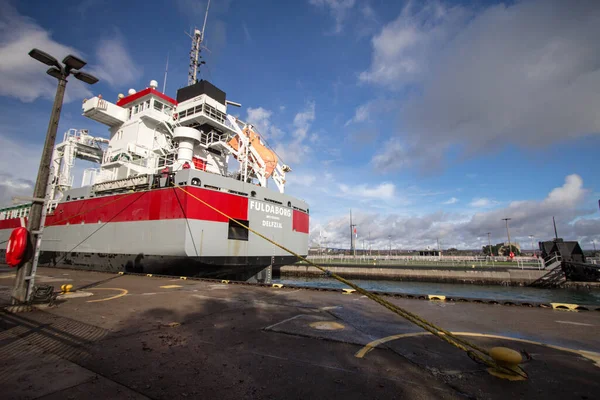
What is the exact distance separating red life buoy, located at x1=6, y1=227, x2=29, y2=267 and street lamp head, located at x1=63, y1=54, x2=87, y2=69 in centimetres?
391

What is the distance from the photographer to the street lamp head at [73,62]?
21.1 feet

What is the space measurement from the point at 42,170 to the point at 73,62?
262 centimetres

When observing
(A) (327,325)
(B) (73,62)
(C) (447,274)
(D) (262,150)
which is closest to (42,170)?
(B) (73,62)

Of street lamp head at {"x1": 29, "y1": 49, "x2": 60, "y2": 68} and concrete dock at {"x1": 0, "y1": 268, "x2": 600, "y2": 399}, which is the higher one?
street lamp head at {"x1": 29, "y1": 49, "x2": 60, "y2": 68}

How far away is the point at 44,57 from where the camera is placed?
248 inches

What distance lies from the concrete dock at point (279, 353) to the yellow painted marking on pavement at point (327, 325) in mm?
37

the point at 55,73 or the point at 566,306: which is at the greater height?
the point at 55,73

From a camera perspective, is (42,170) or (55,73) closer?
(42,170)

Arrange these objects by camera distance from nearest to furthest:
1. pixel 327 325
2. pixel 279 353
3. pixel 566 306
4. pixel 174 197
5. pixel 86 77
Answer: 1. pixel 279 353
2. pixel 327 325
3. pixel 566 306
4. pixel 86 77
5. pixel 174 197

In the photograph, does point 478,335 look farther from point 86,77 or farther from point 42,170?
point 86,77

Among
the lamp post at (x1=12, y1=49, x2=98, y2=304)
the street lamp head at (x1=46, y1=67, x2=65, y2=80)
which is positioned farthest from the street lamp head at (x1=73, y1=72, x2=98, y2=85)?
the street lamp head at (x1=46, y1=67, x2=65, y2=80)

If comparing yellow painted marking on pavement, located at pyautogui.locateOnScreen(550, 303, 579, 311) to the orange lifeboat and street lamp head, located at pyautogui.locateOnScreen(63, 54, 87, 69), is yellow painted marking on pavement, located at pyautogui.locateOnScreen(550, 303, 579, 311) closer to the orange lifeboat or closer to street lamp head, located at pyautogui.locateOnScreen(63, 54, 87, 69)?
street lamp head, located at pyautogui.locateOnScreen(63, 54, 87, 69)

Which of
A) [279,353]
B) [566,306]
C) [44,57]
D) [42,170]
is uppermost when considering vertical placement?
[44,57]

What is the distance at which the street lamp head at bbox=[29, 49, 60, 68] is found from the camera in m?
6.14
